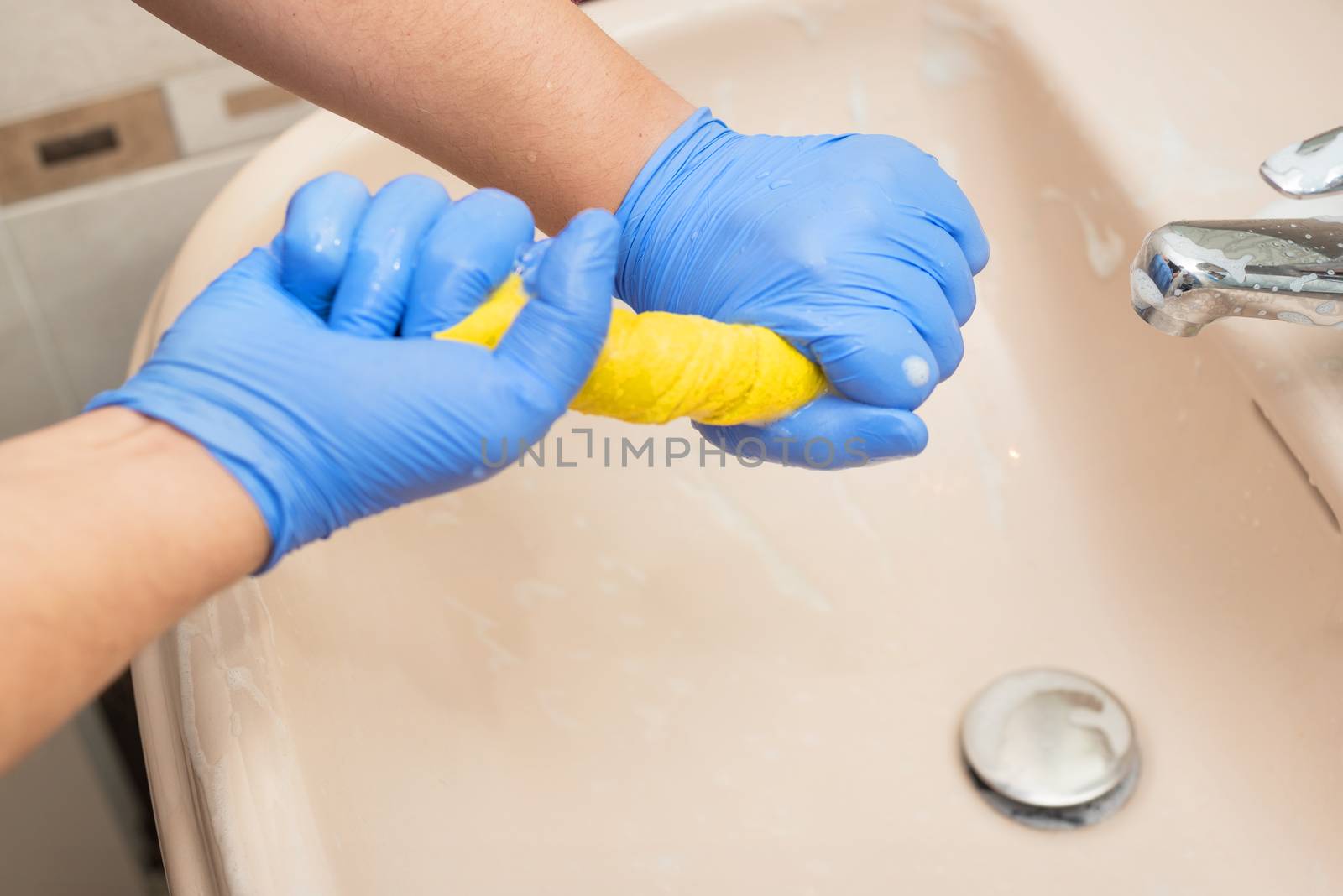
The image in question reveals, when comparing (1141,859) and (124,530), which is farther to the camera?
(1141,859)

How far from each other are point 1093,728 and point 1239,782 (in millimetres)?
65

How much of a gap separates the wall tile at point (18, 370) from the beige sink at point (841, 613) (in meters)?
0.27

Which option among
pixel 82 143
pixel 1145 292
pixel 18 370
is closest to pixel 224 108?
pixel 82 143

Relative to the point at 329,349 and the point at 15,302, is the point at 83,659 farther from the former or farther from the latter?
the point at 15,302

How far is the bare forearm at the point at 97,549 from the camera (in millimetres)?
298

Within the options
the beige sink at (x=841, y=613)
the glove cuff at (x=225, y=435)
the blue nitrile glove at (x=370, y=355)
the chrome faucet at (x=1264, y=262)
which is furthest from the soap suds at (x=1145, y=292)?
the glove cuff at (x=225, y=435)

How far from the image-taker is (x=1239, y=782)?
0.51 metres

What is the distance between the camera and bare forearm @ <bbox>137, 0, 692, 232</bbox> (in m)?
0.53

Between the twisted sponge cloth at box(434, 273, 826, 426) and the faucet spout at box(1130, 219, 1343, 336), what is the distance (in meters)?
0.15

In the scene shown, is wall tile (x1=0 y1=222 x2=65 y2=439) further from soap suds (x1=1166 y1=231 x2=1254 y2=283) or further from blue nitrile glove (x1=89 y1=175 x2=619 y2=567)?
soap suds (x1=1166 y1=231 x2=1254 y2=283)

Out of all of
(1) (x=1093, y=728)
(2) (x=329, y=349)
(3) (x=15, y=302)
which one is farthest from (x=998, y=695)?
(3) (x=15, y=302)

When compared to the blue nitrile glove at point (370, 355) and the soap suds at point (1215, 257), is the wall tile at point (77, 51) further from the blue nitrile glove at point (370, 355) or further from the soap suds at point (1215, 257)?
the soap suds at point (1215, 257)

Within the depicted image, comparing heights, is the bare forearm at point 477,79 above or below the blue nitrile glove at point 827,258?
above

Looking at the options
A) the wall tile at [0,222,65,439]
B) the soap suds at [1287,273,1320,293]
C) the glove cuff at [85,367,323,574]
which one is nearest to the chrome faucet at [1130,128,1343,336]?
the soap suds at [1287,273,1320,293]
